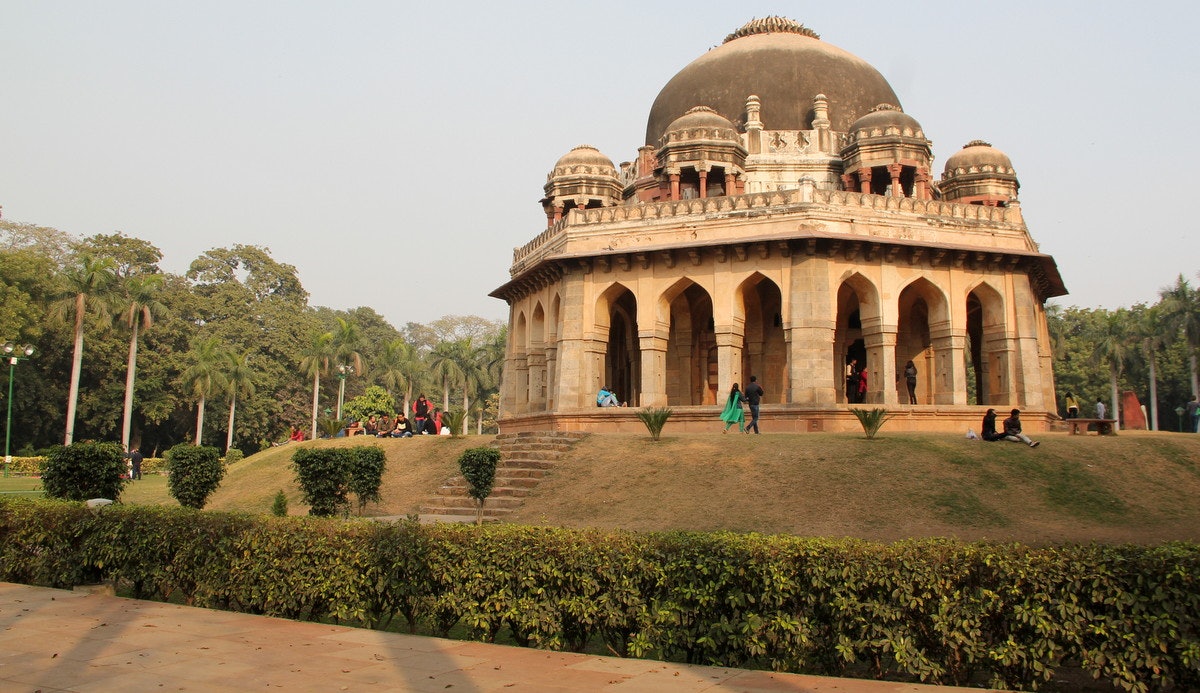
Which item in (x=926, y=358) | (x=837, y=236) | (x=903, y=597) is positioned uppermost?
(x=837, y=236)

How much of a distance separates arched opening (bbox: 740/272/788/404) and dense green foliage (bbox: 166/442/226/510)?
48.5 feet

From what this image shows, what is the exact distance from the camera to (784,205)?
73.8 feet

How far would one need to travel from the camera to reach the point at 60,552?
9.86 meters

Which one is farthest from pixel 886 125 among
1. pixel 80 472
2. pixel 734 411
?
pixel 80 472

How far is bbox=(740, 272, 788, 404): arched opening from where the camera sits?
25078 mm

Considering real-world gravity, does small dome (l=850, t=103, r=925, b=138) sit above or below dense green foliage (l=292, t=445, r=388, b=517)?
above

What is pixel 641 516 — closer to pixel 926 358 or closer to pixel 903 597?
pixel 903 597

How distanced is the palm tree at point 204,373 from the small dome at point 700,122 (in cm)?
3097

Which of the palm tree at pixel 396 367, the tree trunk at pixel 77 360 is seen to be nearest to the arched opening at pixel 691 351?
the tree trunk at pixel 77 360

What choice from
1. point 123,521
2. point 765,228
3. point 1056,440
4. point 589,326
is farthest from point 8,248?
point 1056,440

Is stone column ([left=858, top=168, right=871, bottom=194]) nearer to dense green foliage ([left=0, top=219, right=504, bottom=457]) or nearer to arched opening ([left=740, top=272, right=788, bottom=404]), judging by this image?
arched opening ([left=740, top=272, right=788, bottom=404])

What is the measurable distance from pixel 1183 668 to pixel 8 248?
6097cm

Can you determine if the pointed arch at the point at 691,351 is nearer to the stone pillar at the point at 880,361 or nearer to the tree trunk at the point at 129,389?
the stone pillar at the point at 880,361

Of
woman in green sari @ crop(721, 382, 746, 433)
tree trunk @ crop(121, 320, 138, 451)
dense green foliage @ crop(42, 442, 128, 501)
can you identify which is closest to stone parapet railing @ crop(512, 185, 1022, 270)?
woman in green sari @ crop(721, 382, 746, 433)
